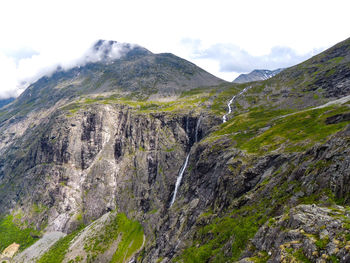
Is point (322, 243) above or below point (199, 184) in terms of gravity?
above

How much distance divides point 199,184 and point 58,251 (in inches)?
4044

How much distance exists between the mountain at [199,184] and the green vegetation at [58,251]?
106 cm

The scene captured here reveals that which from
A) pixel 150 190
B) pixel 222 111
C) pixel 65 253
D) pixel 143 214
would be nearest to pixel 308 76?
pixel 222 111

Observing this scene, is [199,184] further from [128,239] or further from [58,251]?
[58,251]

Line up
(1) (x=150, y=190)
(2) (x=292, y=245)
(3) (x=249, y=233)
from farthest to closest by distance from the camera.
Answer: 1. (1) (x=150, y=190)
2. (3) (x=249, y=233)
3. (2) (x=292, y=245)

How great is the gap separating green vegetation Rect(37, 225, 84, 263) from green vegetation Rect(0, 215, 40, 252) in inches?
1098

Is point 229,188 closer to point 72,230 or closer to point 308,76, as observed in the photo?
point 72,230

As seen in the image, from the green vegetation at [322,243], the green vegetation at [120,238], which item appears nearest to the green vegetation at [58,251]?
the green vegetation at [120,238]

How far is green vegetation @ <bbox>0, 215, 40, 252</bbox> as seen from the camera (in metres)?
146

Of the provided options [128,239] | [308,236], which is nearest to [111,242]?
[128,239]

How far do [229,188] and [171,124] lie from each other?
12771 centimetres

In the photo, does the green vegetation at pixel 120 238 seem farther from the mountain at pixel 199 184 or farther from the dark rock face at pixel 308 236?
the dark rock face at pixel 308 236

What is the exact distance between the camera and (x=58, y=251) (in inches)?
4697

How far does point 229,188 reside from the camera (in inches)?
2147
